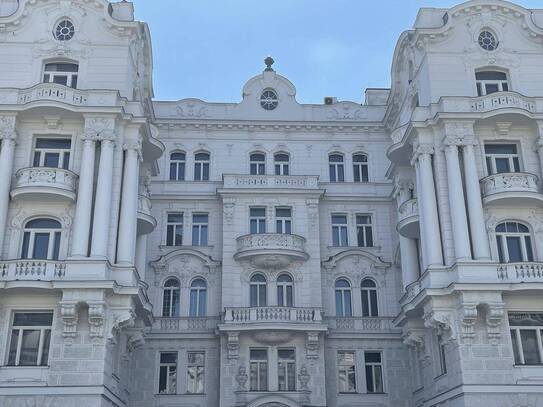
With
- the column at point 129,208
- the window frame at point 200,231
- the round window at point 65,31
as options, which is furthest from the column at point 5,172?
the window frame at point 200,231

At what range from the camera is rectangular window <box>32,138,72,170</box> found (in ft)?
94.1

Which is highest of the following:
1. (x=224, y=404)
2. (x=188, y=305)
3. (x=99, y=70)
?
(x=99, y=70)

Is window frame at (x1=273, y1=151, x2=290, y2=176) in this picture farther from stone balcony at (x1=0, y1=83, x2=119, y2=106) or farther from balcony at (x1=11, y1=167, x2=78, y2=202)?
balcony at (x1=11, y1=167, x2=78, y2=202)

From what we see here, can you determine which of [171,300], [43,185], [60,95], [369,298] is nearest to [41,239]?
[43,185]

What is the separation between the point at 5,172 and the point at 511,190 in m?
20.4

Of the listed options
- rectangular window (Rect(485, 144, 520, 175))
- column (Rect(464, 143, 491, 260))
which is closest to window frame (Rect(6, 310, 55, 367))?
column (Rect(464, 143, 491, 260))

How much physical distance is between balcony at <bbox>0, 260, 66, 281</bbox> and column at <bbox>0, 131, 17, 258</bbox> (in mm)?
1042

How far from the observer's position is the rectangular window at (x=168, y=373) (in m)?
33.7

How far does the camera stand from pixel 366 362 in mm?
34531

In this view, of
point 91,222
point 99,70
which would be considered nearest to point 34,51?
point 99,70

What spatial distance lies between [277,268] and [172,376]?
7589 millimetres

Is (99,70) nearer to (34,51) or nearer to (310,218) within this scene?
(34,51)

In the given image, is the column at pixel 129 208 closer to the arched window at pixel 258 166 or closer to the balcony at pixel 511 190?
the arched window at pixel 258 166

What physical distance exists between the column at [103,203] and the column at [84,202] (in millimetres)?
273
